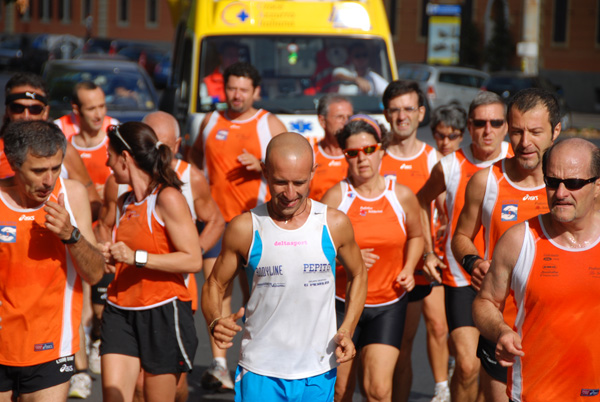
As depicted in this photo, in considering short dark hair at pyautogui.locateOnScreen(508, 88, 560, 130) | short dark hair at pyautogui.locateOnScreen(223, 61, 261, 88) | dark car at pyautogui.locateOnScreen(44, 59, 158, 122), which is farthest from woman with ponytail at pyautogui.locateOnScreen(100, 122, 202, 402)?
dark car at pyautogui.locateOnScreen(44, 59, 158, 122)

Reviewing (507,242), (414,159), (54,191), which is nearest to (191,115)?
(414,159)

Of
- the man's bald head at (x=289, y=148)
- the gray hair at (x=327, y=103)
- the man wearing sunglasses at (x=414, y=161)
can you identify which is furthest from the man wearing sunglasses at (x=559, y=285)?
the gray hair at (x=327, y=103)

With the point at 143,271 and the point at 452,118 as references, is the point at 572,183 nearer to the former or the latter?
the point at 143,271

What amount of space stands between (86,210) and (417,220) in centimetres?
204

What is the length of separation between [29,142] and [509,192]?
2.55m

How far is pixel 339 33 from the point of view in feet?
32.6

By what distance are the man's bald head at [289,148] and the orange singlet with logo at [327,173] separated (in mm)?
2618

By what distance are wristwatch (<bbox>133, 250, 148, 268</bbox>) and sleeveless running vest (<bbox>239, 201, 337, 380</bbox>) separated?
79 cm

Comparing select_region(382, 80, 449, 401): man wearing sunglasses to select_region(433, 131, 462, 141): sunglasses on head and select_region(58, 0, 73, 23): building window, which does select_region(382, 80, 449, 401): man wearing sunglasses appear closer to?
select_region(433, 131, 462, 141): sunglasses on head

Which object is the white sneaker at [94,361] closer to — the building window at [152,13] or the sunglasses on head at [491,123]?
the sunglasses on head at [491,123]

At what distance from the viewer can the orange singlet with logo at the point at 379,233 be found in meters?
5.52

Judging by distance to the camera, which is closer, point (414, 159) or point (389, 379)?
point (389, 379)

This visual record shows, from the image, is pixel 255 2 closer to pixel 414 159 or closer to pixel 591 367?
pixel 414 159

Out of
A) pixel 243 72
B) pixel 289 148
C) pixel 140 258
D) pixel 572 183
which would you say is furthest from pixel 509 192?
pixel 243 72
